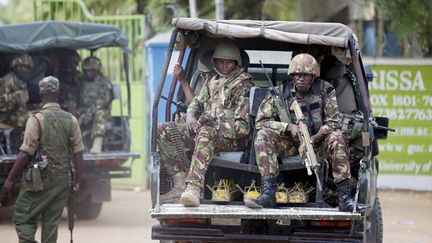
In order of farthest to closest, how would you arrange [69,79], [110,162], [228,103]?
1. [69,79]
2. [110,162]
3. [228,103]

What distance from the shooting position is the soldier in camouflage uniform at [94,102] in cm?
1271

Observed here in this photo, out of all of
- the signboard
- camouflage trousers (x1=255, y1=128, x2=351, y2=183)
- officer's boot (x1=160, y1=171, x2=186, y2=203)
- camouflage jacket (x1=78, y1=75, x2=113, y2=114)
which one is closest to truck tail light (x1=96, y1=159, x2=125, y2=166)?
camouflage jacket (x1=78, y1=75, x2=113, y2=114)

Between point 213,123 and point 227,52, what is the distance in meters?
0.72

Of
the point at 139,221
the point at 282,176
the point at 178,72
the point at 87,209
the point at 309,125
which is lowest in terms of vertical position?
the point at 139,221

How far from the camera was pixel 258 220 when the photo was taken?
293 inches

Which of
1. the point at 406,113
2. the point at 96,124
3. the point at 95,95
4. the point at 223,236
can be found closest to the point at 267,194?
the point at 223,236

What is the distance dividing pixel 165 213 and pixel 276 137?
1.16 m

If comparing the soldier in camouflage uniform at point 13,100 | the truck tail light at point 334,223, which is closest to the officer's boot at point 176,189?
the truck tail light at point 334,223

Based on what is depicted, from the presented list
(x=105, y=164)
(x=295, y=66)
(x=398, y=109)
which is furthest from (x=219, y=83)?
(x=398, y=109)

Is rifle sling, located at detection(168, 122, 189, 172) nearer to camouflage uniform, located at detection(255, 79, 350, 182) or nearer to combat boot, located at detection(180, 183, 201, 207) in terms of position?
combat boot, located at detection(180, 183, 201, 207)

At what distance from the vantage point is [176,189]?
800 centimetres

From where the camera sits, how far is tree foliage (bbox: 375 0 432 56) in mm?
14341

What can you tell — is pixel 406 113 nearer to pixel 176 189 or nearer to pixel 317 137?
pixel 317 137

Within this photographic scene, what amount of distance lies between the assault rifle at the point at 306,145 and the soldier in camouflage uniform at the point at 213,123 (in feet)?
1.87
